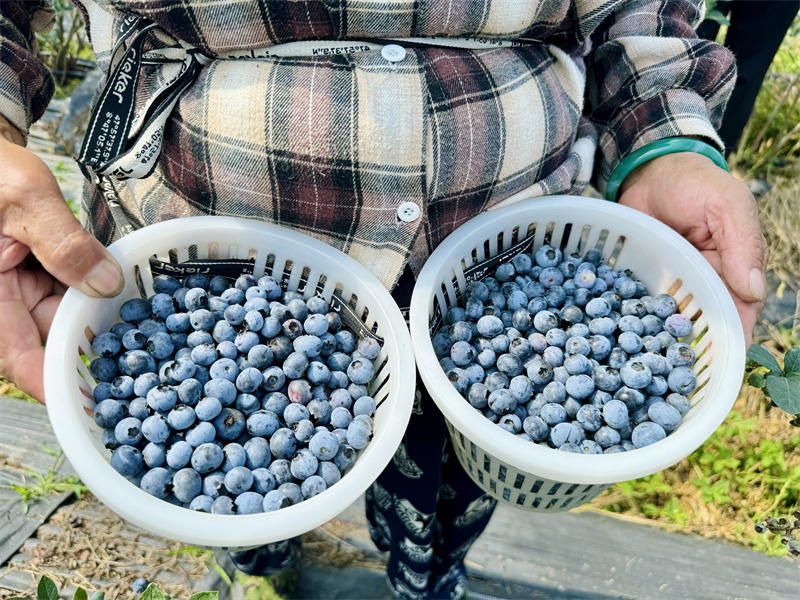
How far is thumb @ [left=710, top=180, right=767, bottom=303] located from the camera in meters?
0.98

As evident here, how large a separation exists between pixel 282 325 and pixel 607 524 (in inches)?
54.0

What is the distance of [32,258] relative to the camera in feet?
2.92

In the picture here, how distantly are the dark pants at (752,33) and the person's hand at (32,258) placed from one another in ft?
7.21

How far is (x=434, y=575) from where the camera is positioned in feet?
5.14

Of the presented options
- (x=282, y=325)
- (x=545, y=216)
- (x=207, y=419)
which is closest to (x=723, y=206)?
→ (x=545, y=216)

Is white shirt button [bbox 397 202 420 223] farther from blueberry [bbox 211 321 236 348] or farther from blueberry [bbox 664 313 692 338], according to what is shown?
blueberry [bbox 664 313 692 338]

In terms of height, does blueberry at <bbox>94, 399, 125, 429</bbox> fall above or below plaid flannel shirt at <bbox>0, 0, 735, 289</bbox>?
below

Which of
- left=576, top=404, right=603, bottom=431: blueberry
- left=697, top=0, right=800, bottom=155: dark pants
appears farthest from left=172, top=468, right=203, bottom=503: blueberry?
left=697, top=0, right=800, bottom=155: dark pants

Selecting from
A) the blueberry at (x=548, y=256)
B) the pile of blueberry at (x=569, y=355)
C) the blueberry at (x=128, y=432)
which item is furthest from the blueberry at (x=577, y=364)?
→ the blueberry at (x=128, y=432)

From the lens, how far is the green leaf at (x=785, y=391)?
1.00 metres

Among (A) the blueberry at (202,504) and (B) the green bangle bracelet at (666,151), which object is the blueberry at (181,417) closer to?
(A) the blueberry at (202,504)

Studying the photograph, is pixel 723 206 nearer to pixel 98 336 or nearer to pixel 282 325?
pixel 282 325

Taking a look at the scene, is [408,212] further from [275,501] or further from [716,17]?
[716,17]

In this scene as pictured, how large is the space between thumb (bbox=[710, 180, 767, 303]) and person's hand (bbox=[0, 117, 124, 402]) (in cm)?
99
